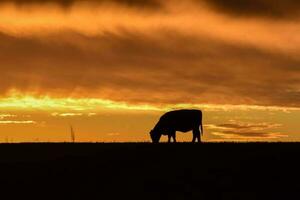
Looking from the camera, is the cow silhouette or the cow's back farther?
the cow's back

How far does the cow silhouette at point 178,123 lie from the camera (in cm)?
5056

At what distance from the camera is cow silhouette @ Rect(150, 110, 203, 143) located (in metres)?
50.6
